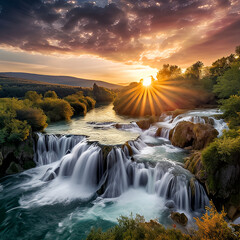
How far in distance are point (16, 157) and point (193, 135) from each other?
26.1 metres

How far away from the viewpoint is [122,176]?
1755cm

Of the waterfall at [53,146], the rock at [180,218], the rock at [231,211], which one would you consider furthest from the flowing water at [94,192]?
the rock at [231,211]

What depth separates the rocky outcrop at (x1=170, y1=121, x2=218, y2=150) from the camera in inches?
838

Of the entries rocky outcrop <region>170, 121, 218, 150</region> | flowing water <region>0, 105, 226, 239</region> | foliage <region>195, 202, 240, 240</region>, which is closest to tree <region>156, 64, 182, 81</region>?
rocky outcrop <region>170, 121, 218, 150</region>

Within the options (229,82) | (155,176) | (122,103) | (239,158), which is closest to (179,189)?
(155,176)

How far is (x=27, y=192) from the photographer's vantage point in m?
17.0

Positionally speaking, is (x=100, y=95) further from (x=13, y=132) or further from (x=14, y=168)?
(x=14, y=168)

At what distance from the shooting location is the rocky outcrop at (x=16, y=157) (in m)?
20.2

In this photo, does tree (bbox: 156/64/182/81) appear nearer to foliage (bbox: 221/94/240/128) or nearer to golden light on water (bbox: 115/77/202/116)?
golden light on water (bbox: 115/77/202/116)

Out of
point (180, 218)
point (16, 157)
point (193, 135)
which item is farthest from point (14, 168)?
point (193, 135)

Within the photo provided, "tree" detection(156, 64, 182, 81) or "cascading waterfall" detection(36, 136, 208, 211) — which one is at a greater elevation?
"tree" detection(156, 64, 182, 81)

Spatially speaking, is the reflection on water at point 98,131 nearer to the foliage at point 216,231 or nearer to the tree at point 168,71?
the foliage at point 216,231

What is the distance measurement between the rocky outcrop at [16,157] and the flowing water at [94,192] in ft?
3.58

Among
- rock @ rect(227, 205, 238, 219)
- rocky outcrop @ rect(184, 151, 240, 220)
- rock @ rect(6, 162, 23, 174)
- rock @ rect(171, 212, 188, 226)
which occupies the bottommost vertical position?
rock @ rect(6, 162, 23, 174)
